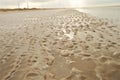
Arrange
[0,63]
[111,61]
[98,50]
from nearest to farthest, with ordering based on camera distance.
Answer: [111,61]
[0,63]
[98,50]

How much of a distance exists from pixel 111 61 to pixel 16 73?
2.68 meters

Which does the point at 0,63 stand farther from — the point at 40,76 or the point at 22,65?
the point at 40,76

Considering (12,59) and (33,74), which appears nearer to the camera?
(33,74)

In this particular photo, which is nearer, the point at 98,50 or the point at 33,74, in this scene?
the point at 33,74

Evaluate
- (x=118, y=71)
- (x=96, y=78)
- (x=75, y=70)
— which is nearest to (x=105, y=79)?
(x=96, y=78)

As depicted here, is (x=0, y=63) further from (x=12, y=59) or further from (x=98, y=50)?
(x=98, y=50)

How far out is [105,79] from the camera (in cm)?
414

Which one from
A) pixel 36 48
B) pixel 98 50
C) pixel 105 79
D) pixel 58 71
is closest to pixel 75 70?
pixel 58 71

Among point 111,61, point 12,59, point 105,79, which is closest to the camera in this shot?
point 105,79

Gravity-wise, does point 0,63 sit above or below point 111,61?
below

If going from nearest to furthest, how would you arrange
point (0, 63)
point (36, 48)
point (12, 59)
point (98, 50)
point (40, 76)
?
point (40, 76) → point (0, 63) → point (12, 59) → point (98, 50) → point (36, 48)

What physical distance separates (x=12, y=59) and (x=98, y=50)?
299 cm

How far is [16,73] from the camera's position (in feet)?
15.9

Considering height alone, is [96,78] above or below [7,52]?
above
